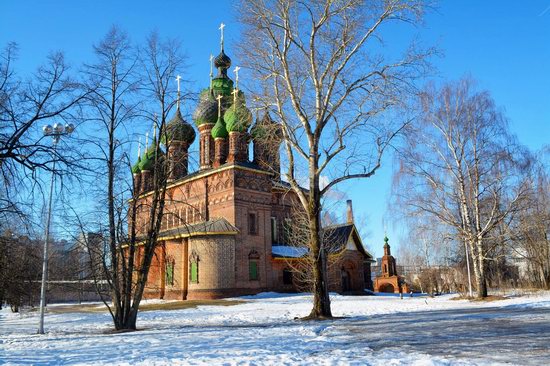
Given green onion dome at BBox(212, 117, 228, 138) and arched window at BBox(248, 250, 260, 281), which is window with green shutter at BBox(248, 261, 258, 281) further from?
green onion dome at BBox(212, 117, 228, 138)

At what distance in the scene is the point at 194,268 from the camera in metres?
31.4

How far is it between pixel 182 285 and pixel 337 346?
25255 millimetres

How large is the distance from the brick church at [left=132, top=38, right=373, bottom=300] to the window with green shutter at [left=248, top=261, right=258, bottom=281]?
2.7 inches

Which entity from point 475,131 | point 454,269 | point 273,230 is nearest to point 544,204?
point 475,131

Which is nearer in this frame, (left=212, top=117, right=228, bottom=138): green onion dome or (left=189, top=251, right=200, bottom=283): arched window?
(left=189, top=251, right=200, bottom=283): arched window

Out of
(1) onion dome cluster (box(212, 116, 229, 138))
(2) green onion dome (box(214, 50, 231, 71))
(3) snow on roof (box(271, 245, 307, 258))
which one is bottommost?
(3) snow on roof (box(271, 245, 307, 258))

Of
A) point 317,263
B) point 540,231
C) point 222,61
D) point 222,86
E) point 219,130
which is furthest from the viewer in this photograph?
point 222,61

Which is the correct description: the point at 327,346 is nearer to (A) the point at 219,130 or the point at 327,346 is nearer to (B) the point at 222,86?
(A) the point at 219,130

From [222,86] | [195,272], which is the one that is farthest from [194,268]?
[222,86]

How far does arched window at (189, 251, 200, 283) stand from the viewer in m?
31.1

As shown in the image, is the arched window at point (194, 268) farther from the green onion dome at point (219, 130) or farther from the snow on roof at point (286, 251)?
the green onion dome at point (219, 130)

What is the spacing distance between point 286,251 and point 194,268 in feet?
22.0

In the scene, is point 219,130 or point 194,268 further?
point 219,130

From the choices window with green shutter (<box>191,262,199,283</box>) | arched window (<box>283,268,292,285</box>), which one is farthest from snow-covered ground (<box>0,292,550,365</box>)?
arched window (<box>283,268,292,285</box>)
